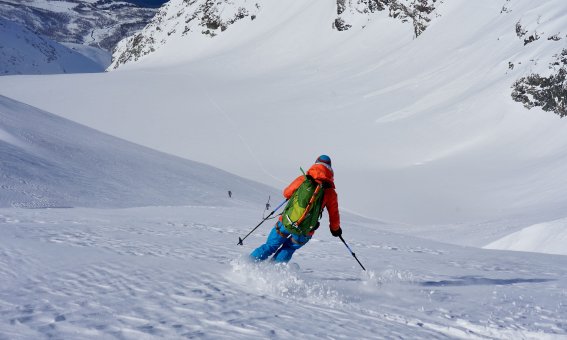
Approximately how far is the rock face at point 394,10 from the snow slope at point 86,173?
46.2m

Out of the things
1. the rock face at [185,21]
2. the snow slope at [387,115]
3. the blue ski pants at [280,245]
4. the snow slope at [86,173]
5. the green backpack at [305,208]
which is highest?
the rock face at [185,21]

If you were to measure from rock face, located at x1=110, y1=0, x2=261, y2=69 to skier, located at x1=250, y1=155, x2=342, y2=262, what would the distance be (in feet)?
329

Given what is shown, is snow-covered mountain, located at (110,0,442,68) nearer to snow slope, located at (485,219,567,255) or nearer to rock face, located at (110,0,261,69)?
Answer: rock face, located at (110,0,261,69)

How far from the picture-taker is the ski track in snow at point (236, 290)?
148 inches

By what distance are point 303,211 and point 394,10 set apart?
228 ft

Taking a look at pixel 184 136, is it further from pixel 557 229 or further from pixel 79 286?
pixel 79 286

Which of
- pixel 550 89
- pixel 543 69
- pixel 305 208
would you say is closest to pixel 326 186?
pixel 305 208

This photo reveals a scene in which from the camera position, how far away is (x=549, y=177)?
934 inches

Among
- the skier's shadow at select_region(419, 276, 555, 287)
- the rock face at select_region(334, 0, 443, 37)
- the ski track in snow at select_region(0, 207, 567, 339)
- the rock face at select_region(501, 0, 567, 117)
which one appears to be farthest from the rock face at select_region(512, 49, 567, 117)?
the rock face at select_region(334, 0, 443, 37)

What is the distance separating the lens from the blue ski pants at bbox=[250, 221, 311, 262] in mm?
5871

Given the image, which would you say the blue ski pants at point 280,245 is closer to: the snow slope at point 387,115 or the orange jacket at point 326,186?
the orange jacket at point 326,186

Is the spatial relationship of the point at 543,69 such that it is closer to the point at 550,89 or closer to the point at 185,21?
the point at 550,89

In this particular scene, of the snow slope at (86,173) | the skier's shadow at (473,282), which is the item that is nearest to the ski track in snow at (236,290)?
the skier's shadow at (473,282)

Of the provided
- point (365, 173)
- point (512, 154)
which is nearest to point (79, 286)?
point (365, 173)
